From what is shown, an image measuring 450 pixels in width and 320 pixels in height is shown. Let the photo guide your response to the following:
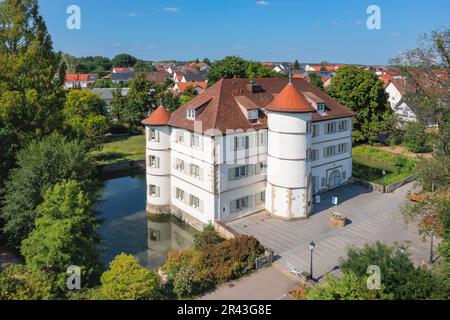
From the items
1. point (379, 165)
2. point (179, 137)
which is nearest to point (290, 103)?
point (179, 137)

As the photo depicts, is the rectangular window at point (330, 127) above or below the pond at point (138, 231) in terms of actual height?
above

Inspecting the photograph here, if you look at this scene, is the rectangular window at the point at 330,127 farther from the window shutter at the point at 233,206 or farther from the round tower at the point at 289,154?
the window shutter at the point at 233,206

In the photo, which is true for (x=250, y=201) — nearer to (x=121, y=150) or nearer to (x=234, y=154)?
(x=234, y=154)

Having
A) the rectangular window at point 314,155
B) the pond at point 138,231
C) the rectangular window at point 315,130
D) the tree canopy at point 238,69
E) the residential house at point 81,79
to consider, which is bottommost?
the pond at point 138,231

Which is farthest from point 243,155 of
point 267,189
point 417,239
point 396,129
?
point 417,239

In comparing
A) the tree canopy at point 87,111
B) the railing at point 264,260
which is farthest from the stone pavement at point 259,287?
the tree canopy at point 87,111
